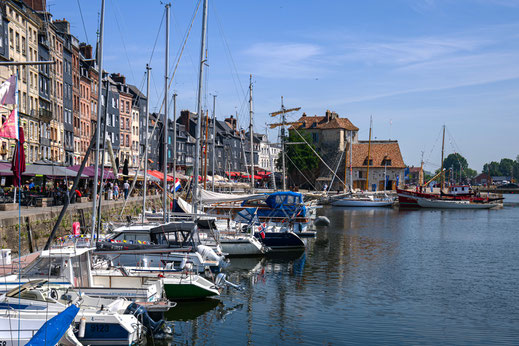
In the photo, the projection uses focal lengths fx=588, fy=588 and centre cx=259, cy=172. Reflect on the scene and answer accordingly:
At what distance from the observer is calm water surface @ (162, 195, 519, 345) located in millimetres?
19094

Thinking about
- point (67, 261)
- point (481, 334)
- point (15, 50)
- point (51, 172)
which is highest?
point (15, 50)

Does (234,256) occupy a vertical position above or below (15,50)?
below

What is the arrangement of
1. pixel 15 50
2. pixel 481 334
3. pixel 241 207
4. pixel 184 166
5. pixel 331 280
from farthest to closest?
pixel 184 166, pixel 15 50, pixel 241 207, pixel 331 280, pixel 481 334

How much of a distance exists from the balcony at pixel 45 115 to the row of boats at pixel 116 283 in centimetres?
2893

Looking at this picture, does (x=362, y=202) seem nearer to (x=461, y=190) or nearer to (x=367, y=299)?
(x=461, y=190)

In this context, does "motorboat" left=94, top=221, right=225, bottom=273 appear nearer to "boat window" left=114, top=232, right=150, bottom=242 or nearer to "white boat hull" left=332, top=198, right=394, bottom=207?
"boat window" left=114, top=232, right=150, bottom=242

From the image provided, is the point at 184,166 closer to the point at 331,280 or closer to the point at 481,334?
the point at 331,280

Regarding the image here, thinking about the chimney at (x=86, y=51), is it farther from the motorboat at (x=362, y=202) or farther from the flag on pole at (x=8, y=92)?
the flag on pole at (x=8, y=92)

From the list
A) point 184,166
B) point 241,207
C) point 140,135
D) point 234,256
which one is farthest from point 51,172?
point 184,166

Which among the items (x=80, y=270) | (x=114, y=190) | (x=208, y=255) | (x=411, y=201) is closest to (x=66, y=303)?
(x=80, y=270)

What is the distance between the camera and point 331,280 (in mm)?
27859

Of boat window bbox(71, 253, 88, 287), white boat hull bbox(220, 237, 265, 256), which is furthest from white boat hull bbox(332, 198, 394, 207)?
boat window bbox(71, 253, 88, 287)

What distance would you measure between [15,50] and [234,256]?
3170cm

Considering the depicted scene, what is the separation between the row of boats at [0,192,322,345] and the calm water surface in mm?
1097
